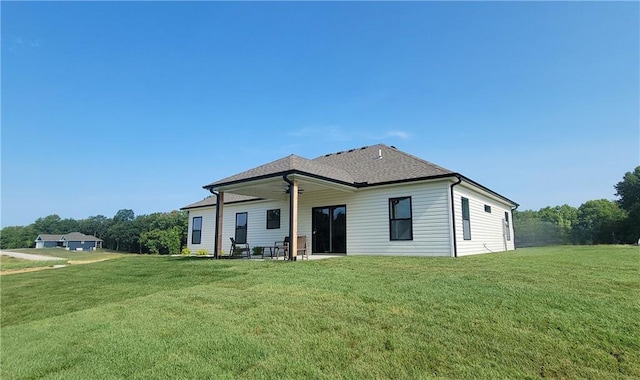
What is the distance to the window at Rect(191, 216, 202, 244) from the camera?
18.7m

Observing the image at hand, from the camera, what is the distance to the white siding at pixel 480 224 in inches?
430

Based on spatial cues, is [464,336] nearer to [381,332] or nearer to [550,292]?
[381,332]

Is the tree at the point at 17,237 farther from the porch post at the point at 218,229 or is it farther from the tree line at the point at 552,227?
the porch post at the point at 218,229

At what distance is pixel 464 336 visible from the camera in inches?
125

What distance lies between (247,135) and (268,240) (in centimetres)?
593

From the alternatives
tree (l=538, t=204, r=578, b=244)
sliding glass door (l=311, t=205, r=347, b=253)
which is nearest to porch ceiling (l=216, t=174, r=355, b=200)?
sliding glass door (l=311, t=205, r=347, b=253)

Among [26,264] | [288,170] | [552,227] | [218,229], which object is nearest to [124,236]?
[26,264]

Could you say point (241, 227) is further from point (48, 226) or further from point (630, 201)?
point (48, 226)

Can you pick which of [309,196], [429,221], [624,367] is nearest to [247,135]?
[309,196]

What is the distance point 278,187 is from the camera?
12203 mm

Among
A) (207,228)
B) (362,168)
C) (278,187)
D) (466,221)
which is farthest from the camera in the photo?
(207,228)

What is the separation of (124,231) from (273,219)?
187 feet

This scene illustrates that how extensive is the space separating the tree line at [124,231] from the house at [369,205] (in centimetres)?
2062

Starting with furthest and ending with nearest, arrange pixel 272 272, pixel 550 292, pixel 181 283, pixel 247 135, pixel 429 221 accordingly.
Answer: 1. pixel 247 135
2. pixel 429 221
3. pixel 272 272
4. pixel 181 283
5. pixel 550 292
